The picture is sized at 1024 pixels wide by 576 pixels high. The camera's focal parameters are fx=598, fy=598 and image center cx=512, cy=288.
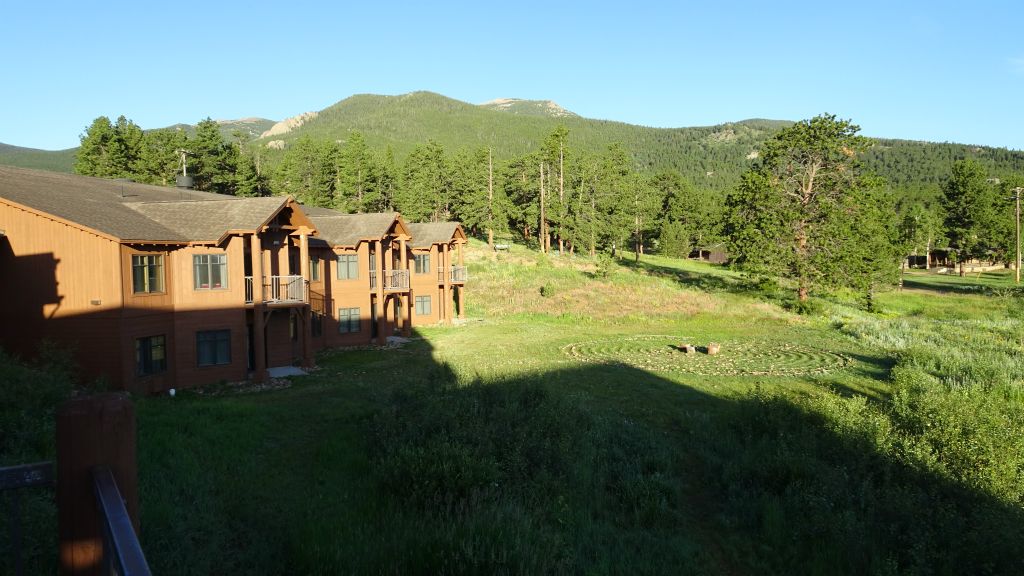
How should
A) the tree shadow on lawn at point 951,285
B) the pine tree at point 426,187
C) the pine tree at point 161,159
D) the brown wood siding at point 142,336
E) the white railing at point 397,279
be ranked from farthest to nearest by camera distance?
the pine tree at point 426,187
the tree shadow on lawn at point 951,285
the pine tree at point 161,159
the white railing at point 397,279
the brown wood siding at point 142,336

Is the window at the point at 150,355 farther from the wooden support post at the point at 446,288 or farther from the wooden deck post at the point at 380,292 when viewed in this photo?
the wooden support post at the point at 446,288

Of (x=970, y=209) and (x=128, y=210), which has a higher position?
(x=970, y=209)

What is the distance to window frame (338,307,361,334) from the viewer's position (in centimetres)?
3362

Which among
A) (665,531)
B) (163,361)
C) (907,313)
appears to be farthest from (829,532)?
(907,313)

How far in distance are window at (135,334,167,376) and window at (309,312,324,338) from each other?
10.2 metres

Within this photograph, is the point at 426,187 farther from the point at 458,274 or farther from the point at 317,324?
the point at 317,324

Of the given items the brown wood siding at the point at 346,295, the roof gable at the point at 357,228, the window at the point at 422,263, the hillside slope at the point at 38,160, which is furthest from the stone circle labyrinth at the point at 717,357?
the hillside slope at the point at 38,160

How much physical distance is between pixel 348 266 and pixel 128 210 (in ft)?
39.8

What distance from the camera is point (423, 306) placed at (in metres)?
41.2

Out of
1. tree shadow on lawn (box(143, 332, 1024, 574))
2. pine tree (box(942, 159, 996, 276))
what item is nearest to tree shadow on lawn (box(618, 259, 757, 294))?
tree shadow on lawn (box(143, 332, 1024, 574))

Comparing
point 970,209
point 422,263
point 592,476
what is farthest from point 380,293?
point 970,209

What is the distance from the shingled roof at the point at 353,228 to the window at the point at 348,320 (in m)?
3.79

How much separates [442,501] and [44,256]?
18.3 meters

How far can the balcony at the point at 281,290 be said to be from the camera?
81.0ft
